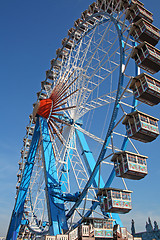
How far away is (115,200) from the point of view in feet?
35.5

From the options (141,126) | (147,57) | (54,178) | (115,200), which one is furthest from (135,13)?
(54,178)

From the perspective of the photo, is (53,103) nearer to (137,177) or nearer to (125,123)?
(125,123)

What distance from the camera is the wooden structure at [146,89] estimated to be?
11391mm

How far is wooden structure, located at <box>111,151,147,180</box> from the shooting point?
10.7 meters

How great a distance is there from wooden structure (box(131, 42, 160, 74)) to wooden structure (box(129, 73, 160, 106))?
32.7 inches

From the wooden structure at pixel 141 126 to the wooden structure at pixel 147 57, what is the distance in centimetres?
263

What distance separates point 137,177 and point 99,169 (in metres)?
1.79

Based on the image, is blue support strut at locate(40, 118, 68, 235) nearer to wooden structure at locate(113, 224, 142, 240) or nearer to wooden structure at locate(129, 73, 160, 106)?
wooden structure at locate(113, 224, 142, 240)

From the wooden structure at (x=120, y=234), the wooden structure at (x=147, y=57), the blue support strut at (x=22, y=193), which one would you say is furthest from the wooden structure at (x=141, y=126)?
the blue support strut at (x=22, y=193)

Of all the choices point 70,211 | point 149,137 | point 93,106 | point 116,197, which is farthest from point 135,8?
point 70,211

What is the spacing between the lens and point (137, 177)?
11172 mm

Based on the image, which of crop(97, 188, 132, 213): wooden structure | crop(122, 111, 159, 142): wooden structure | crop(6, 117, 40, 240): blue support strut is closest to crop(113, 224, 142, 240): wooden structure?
crop(97, 188, 132, 213): wooden structure

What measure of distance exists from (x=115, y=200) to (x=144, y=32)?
866 cm

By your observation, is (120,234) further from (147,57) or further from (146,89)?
(147,57)
